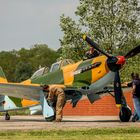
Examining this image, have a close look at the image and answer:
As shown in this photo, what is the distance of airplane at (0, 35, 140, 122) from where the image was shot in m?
21.4

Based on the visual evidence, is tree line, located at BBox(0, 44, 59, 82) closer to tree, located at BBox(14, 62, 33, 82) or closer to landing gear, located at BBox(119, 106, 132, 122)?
tree, located at BBox(14, 62, 33, 82)

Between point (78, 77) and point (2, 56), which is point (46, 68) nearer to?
point (78, 77)

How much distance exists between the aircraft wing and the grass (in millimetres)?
7996

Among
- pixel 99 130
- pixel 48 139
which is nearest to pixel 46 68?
pixel 99 130

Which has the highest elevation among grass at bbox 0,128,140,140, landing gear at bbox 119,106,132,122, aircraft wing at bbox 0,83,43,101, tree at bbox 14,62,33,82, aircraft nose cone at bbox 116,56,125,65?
tree at bbox 14,62,33,82

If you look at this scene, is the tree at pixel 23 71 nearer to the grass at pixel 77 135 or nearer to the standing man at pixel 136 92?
the standing man at pixel 136 92

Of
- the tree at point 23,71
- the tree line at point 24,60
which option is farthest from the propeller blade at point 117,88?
the tree at point 23,71

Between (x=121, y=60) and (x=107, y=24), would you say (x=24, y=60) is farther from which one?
(x=121, y=60)

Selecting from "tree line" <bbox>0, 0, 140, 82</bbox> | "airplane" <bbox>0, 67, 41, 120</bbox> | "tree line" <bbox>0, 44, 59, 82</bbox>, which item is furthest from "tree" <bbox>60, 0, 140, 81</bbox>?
"tree line" <bbox>0, 44, 59, 82</bbox>

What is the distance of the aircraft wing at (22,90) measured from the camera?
894 inches

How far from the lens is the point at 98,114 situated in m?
33.5

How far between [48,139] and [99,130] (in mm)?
2363

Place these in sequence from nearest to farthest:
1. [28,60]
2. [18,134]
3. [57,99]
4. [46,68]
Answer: [18,134] → [57,99] → [46,68] → [28,60]

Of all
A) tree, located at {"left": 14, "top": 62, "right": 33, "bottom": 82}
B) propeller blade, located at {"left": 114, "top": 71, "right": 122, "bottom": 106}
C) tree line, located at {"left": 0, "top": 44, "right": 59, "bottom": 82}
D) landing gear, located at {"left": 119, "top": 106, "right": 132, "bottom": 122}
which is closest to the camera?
propeller blade, located at {"left": 114, "top": 71, "right": 122, "bottom": 106}
